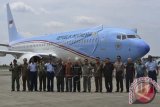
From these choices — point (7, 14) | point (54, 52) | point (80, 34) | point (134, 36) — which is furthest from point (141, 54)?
point (7, 14)

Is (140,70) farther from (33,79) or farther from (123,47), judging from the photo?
(123,47)

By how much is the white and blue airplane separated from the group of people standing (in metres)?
10.4

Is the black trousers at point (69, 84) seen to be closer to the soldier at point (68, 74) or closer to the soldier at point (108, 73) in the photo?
the soldier at point (68, 74)

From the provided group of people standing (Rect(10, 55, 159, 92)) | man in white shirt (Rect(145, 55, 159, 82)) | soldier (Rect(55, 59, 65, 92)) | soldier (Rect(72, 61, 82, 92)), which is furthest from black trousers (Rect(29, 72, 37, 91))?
man in white shirt (Rect(145, 55, 159, 82))

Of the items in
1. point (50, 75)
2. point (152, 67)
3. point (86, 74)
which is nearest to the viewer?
point (152, 67)

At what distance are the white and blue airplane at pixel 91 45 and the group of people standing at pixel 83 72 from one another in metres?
10.4

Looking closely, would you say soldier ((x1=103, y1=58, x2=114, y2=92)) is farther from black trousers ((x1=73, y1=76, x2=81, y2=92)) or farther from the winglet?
the winglet

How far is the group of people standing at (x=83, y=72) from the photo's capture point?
58.1 feet

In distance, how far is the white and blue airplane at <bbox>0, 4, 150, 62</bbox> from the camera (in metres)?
30.2

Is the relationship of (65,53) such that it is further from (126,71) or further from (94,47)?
(126,71)

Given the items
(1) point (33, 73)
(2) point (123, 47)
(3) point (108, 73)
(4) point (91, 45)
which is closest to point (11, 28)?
(4) point (91, 45)

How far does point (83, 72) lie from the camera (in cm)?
1828

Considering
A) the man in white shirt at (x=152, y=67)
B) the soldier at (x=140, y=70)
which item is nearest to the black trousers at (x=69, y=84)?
the soldier at (x=140, y=70)

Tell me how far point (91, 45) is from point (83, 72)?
1459 cm
